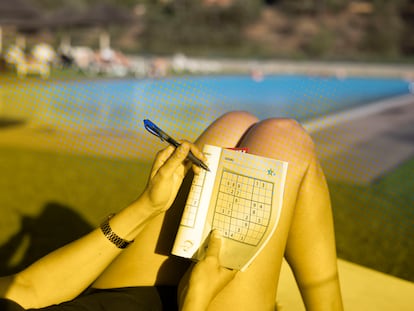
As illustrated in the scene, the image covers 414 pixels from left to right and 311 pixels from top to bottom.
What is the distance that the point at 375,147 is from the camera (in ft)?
16.0

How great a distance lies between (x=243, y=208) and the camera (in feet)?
3.12

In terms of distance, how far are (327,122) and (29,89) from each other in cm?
547

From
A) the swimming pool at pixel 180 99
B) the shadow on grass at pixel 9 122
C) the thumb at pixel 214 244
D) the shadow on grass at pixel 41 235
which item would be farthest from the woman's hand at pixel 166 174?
the shadow on grass at pixel 9 122

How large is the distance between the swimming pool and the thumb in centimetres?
471

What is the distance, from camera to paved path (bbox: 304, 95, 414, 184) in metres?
3.89

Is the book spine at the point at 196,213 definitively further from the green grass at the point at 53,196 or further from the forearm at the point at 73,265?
the green grass at the point at 53,196

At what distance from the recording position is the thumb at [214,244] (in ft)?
2.94

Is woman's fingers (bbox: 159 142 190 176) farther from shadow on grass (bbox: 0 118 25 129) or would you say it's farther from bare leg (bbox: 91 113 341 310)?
shadow on grass (bbox: 0 118 25 129)

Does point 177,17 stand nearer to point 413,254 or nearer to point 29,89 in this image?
point 29,89

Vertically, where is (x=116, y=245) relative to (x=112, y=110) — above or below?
below

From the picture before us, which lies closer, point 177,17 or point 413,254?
point 413,254

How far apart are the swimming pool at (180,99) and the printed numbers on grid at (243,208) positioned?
4680mm

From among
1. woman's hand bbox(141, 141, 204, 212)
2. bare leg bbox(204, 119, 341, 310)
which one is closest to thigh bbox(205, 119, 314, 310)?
bare leg bbox(204, 119, 341, 310)

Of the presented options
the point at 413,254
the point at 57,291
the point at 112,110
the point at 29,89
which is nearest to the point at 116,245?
the point at 57,291
